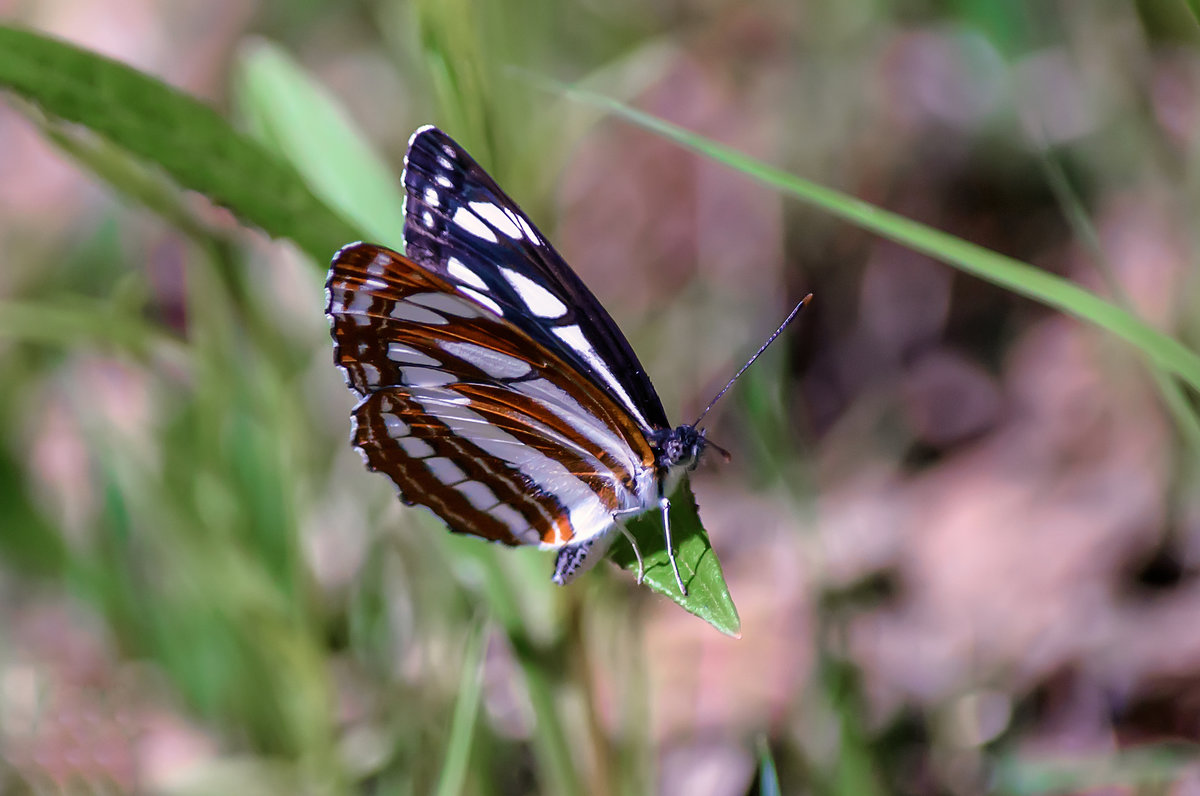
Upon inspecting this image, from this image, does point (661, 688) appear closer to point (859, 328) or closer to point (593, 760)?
point (593, 760)

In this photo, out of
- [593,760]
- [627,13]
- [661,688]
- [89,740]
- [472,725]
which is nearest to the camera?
[472,725]

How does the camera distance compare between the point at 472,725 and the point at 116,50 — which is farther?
the point at 116,50

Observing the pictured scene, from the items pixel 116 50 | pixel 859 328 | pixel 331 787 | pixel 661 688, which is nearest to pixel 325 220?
pixel 331 787

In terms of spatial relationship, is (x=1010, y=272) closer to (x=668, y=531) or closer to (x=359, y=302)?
(x=668, y=531)

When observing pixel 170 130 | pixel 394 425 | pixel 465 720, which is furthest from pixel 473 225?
pixel 465 720

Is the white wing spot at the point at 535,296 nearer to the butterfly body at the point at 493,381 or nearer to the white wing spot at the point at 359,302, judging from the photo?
the butterfly body at the point at 493,381
